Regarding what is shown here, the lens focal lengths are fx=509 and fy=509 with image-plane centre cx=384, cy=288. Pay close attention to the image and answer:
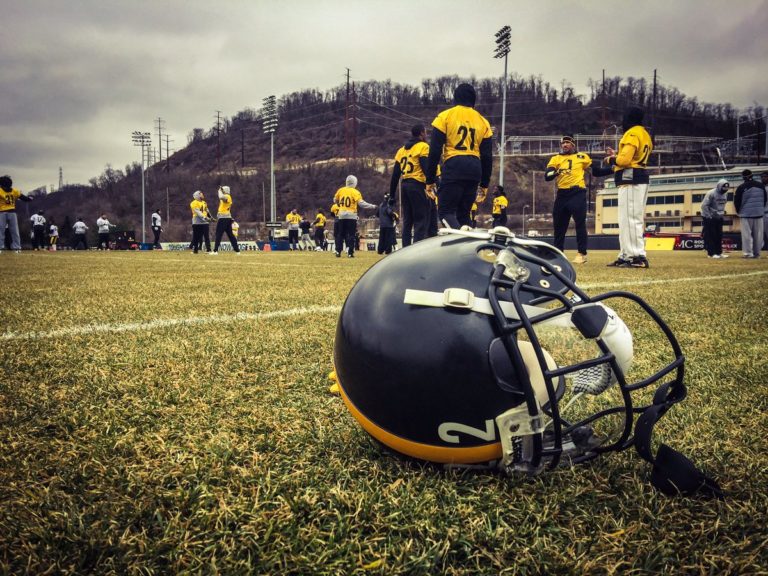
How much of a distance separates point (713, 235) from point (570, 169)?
20.2 ft

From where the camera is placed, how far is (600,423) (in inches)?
66.9

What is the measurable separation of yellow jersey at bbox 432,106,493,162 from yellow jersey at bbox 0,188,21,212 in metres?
13.3

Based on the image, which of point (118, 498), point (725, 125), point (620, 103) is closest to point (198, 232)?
point (118, 498)

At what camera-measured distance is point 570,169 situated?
962 cm

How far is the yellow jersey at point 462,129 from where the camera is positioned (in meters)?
6.36

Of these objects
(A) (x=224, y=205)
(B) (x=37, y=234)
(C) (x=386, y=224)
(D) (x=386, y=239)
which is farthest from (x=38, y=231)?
(C) (x=386, y=224)

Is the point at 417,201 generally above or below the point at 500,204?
below

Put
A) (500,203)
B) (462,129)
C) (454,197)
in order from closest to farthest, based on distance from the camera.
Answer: (462,129) → (454,197) → (500,203)

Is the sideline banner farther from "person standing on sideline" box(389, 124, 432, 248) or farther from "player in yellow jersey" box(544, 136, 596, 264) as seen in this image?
"player in yellow jersey" box(544, 136, 596, 264)

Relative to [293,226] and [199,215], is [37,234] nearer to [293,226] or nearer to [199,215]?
[293,226]

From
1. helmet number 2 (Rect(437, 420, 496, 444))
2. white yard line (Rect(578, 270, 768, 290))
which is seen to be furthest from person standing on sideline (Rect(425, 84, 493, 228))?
helmet number 2 (Rect(437, 420, 496, 444))

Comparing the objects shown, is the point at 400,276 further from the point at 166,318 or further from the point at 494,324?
the point at 166,318

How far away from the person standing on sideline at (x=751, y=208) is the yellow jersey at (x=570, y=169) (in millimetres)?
4503

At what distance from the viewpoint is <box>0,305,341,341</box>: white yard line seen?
124 inches
